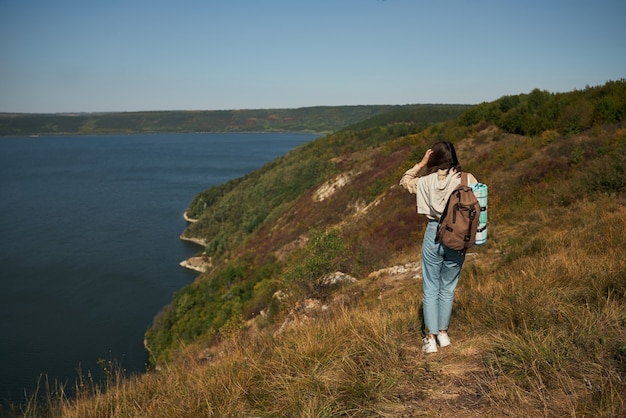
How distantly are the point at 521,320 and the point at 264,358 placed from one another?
2896mm

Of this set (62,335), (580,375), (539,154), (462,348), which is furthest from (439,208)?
(62,335)

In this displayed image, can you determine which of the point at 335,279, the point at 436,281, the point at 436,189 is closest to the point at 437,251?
the point at 436,281

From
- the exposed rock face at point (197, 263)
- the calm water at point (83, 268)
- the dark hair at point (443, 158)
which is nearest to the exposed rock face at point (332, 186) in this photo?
the calm water at point (83, 268)

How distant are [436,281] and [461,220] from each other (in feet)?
2.71

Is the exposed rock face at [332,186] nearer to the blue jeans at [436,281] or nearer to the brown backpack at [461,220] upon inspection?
the blue jeans at [436,281]

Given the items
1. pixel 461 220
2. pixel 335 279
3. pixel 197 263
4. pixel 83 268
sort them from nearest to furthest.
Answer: pixel 461 220 < pixel 335 279 < pixel 83 268 < pixel 197 263

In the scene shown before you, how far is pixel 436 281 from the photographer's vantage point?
3961mm

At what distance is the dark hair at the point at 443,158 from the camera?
147 inches

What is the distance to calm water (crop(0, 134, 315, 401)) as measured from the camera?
117ft

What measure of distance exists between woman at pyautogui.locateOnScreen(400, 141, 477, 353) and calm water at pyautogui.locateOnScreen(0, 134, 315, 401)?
12.1 ft

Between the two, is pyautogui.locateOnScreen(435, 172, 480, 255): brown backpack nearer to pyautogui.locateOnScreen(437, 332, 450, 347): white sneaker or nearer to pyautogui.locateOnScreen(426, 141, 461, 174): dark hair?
pyautogui.locateOnScreen(426, 141, 461, 174): dark hair

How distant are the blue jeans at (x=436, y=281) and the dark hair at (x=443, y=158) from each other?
1.91 feet

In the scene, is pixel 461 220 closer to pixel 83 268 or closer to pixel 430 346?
pixel 430 346

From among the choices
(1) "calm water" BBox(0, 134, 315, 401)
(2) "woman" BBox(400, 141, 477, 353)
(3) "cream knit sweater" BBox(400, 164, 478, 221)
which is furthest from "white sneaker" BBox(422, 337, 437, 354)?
(1) "calm water" BBox(0, 134, 315, 401)
